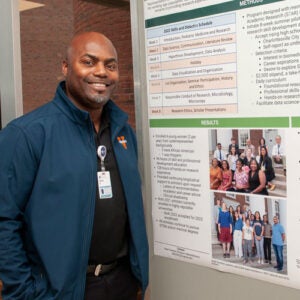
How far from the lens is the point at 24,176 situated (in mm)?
1869

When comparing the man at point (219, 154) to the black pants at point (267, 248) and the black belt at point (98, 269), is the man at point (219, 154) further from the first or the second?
the black belt at point (98, 269)

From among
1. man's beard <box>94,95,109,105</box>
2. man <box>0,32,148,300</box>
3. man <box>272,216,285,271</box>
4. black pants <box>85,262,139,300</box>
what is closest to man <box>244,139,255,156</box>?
man <box>272,216,285,271</box>

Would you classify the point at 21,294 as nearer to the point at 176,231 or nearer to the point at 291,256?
the point at 176,231

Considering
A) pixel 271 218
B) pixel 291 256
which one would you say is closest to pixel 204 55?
pixel 271 218

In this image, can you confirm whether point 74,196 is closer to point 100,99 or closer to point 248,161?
point 100,99

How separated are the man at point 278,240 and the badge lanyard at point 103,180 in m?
0.75

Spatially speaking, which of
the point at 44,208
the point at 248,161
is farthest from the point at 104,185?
the point at 248,161

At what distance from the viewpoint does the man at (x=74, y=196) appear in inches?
74.2

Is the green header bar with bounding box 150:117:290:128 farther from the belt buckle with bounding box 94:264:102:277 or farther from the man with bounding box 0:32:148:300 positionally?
the belt buckle with bounding box 94:264:102:277

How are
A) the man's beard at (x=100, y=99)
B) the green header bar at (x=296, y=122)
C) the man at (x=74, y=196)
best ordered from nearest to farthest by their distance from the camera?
the green header bar at (x=296, y=122)
the man at (x=74, y=196)
the man's beard at (x=100, y=99)

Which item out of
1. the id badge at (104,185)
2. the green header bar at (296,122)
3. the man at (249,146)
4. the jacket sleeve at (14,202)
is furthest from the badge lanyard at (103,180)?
the green header bar at (296,122)

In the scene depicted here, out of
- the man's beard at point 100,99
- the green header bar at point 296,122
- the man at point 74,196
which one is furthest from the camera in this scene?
→ the man's beard at point 100,99

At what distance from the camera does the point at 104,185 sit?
2049 mm

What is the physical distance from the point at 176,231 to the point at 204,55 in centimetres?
90
